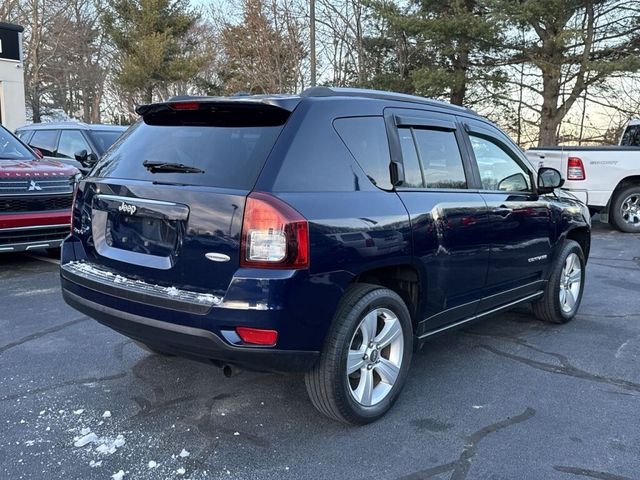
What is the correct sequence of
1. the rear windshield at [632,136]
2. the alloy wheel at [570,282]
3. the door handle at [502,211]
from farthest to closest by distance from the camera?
1. the rear windshield at [632,136]
2. the alloy wheel at [570,282]
3. the door handle at [502,211]

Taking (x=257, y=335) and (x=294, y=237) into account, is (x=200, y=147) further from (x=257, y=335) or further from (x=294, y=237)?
(x=257, y=335)

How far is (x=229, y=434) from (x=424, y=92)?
749 inches

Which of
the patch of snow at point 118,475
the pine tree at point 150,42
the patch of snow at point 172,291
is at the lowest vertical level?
the patch of snow at point 118,475

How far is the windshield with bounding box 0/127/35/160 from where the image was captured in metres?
7.41

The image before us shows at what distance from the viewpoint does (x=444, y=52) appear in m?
20.5

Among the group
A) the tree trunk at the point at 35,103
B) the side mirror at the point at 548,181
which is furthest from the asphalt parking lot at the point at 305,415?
the tree trunk at the point at 35,103

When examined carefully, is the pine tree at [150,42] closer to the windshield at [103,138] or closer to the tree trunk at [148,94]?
the tree trunk at [148,94]

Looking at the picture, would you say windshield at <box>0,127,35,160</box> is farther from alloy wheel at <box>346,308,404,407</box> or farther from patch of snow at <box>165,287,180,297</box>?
alloy wheel at <box>346,308,404,407</box>

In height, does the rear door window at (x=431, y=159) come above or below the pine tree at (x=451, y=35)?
below

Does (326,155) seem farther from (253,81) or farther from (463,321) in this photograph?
(253,81)

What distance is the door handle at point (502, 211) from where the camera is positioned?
410 cm

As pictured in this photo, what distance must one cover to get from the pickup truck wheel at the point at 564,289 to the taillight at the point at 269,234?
313 cm

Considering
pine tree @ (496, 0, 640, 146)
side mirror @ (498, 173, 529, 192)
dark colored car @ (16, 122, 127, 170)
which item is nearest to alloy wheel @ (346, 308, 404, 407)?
side mirror @ (498, 173, 529, 192)

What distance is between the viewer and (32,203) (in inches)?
265
